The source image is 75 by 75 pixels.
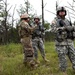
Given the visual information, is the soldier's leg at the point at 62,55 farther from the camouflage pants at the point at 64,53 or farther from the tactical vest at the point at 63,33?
the tactical vest at the point at 63,33

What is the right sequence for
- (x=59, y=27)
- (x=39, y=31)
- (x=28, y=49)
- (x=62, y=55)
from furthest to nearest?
1. (x=39, y=31)
2. (x=28, y=49)
3. (x=62, y=55)
4. (x=59, y=27)

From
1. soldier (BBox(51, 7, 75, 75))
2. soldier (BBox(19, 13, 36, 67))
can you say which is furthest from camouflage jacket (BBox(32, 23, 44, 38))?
soldier (BBox(51, 7, 75, 75))

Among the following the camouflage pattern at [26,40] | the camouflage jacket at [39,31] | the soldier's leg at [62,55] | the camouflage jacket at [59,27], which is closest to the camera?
the camouflage jacket at [59,27]

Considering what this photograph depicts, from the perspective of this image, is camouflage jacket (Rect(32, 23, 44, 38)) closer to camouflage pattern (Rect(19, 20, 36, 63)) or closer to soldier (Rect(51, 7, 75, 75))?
camouflage pattern (Rect(19, 20, 36, 63))

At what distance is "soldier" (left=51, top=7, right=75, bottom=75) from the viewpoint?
6734 millimetres

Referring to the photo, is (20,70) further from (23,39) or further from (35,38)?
(35,38)

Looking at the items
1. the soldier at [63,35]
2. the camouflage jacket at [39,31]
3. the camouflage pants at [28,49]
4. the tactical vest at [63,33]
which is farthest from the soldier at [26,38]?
the tactical vest at [63,33]

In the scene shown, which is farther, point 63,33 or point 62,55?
point 62,55

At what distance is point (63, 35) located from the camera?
680 centimetres

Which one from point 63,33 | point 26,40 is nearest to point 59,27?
point 63,33

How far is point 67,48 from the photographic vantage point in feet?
23.0

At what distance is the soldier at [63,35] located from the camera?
6.73 meters

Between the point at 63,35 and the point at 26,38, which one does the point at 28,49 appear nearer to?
the point at 26,38

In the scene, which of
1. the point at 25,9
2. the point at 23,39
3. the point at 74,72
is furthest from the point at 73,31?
the point at 25,9
